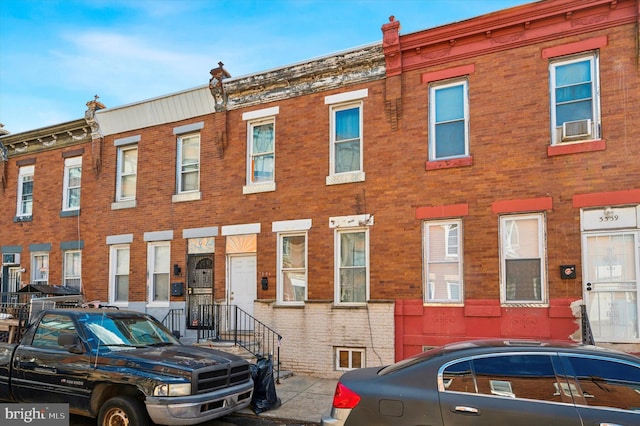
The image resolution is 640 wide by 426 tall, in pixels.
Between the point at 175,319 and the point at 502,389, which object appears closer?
the point at 502,389

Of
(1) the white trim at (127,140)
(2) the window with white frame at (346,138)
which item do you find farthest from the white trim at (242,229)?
(1) the white trim at (127,140)

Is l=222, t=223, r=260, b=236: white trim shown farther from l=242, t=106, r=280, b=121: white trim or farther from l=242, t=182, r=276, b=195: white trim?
l=242, t=106, r=280, b=121: white trim

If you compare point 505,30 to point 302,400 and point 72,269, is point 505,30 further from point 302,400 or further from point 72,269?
point 72,269

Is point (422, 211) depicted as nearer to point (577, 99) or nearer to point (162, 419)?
point (577, 99)

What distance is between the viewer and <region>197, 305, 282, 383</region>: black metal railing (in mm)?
12227

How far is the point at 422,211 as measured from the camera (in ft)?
36.1

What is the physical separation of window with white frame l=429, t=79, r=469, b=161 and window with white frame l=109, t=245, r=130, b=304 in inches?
363

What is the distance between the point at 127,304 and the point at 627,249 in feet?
40.4

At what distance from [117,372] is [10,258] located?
13.1 metres

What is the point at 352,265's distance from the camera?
1187 centimetres

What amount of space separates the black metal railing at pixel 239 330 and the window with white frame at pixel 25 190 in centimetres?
827

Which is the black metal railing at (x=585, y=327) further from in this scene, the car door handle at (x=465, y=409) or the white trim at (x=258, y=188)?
the white trim at (x=258, y=188)

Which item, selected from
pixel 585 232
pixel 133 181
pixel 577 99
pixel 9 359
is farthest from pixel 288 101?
pixel 9 359

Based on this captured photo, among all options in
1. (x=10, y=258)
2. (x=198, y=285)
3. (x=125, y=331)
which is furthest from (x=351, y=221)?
(x=10, y=258)
